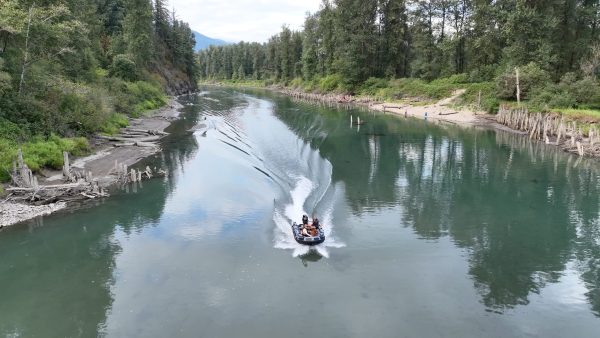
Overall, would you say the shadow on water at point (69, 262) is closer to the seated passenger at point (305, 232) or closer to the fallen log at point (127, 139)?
the seated passenger at point (305, 232)

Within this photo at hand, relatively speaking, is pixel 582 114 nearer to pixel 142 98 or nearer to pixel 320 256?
pixel 320 256

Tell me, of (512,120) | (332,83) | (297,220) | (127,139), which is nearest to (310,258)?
(297,220)

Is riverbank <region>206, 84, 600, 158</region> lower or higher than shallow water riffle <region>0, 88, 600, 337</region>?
higher

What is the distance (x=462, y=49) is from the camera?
91.9 meters

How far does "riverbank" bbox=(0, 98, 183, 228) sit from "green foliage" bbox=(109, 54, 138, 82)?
73.5 feet

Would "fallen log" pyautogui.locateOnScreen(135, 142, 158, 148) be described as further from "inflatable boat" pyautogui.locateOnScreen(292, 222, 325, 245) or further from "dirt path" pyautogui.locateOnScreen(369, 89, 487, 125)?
"dirt path" pyautogui.locateOnScreen(369, 89, 487, 125)

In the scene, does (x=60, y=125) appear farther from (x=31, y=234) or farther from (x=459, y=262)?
(x=459, y=262)

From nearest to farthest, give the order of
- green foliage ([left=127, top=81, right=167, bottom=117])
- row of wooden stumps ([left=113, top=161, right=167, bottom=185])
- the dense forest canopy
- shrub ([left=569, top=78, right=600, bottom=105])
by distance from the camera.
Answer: row of wooden stumps ([left=113, top=161, right=167, bottom=185]), the dense forest canopy, shrub ([left=569, top=78, right=600, bottom=105]), green foliage ([left=127, top=81, right=167, bottom=117])

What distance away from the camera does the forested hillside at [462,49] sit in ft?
212

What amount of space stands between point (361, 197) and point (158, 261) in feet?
53.9

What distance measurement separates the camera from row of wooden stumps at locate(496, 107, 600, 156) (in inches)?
1861

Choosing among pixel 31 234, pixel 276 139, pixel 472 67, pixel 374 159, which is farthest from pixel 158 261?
pixel 472 67

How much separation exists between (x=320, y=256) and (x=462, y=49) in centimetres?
8076

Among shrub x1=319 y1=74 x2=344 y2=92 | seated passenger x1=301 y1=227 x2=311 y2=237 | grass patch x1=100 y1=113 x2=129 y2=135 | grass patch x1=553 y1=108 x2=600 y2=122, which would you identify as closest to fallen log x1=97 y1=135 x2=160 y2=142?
grass patch x1=100 y1=113 x2=129 y2=135
